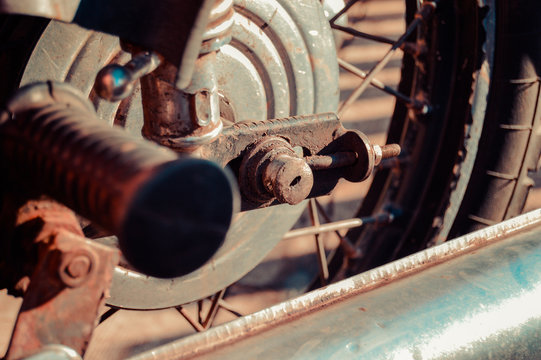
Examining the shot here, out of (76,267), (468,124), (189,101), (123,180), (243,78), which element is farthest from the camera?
(468,124)

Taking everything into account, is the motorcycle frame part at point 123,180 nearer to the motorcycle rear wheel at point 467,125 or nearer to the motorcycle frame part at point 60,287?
the motorcycle frame part at point 60,287

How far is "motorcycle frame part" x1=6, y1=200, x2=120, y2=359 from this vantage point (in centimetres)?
49

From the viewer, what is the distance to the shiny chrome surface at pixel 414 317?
0.67m

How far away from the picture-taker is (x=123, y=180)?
39 cm

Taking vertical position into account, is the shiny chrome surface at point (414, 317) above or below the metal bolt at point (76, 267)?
below

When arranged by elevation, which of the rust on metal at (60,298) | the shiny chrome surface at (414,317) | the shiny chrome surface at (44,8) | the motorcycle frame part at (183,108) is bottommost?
the shiny chrome surface at (414,317)

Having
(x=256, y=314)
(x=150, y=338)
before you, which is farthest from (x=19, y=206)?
(x=150, y=338)

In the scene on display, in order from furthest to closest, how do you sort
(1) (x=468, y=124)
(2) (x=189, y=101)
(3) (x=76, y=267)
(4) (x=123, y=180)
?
(1) (x=468, y=124)
(2) (x=189, y=101)
(3) (x=76, y=267)
(4) (x=123, y=180)

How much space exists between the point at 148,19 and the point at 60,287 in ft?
0.88

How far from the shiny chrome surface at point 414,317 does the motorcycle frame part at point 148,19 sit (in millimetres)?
327

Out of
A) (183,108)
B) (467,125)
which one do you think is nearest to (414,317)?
(183,108)

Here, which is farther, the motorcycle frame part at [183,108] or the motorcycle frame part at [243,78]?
the motorcycle frame part at [243,78]

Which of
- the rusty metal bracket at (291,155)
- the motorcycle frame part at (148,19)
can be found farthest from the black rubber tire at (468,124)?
the motorcycle frame part at (148,19)

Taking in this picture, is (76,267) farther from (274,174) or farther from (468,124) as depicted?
(468,124)
